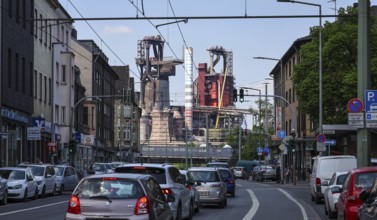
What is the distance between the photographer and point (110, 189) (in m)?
13.4

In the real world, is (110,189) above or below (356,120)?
below

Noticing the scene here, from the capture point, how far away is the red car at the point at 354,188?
16.0 m

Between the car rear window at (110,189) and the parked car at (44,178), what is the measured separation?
22784mm

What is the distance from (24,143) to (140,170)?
114ft

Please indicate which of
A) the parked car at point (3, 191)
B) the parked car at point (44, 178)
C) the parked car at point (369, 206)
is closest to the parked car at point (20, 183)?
the parked car at point (3, 191)

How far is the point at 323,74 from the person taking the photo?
49.9 m

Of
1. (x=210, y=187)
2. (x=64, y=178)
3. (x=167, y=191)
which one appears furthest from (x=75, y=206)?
(x=64, y=178)

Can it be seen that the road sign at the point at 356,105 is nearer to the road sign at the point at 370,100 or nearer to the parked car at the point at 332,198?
the road sign at the point at 370,100

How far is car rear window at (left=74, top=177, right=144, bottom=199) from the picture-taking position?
1327 centimetres

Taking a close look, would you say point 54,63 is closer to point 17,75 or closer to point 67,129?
point 67,129

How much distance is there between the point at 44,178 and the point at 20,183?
429cm

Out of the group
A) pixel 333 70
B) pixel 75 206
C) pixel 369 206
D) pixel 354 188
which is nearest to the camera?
pixel 369 206

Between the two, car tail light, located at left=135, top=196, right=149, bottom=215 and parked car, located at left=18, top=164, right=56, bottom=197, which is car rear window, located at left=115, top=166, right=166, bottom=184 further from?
parked car, located at left=18, top=164, right=56, bottom=197

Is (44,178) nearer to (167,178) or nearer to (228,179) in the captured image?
(228,179)
